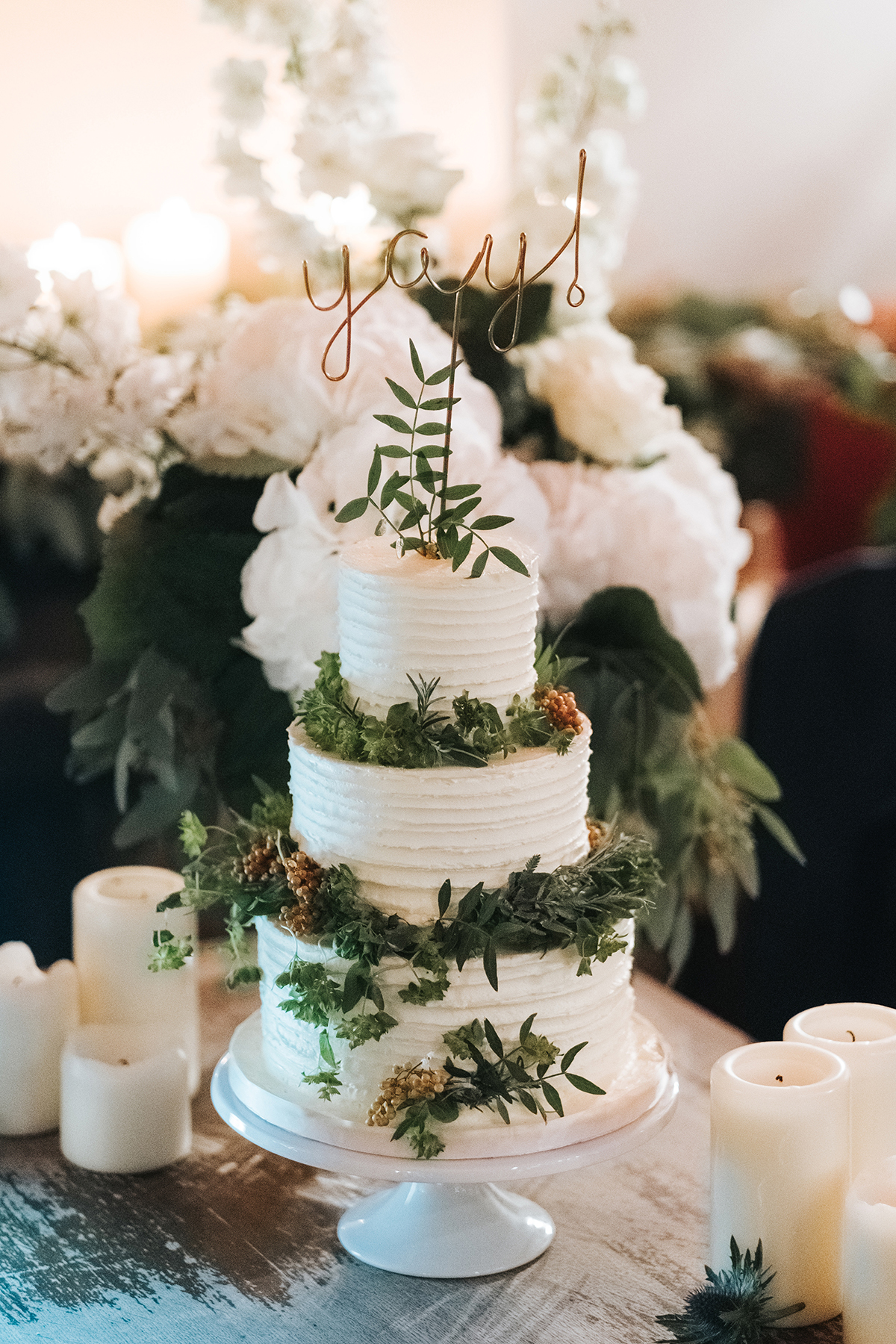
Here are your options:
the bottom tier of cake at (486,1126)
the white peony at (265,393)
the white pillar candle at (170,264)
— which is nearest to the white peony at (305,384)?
the white peony at (265,393)

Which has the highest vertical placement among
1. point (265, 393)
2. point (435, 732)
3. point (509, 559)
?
point (265, 393)

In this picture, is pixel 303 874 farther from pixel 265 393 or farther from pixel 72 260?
pixel 72 260

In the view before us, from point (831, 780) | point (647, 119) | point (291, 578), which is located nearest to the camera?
point (291, 578)

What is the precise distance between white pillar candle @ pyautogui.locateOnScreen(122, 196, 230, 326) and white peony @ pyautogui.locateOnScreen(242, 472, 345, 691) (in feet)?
4.56

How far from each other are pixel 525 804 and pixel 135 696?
1.26 feet

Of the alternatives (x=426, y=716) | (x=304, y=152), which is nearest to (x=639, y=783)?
(x=426, y=716)

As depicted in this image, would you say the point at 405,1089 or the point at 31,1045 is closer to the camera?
the point at 405,1089

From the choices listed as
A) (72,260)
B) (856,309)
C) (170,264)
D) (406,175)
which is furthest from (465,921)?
(856,309)

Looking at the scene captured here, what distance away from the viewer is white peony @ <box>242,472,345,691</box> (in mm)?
1020

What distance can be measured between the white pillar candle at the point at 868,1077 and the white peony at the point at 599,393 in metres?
0.51

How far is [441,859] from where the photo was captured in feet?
2.82

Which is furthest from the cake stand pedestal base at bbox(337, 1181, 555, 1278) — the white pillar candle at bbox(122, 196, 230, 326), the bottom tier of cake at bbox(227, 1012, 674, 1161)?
the white pillar candle at bbox(122, 196, 230, 326)

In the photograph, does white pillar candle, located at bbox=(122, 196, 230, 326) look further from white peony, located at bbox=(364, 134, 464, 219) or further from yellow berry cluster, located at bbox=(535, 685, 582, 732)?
yellow berry cluster, located at bbox=(535, 685, 582, 732)

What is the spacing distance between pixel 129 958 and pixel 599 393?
596 mm
